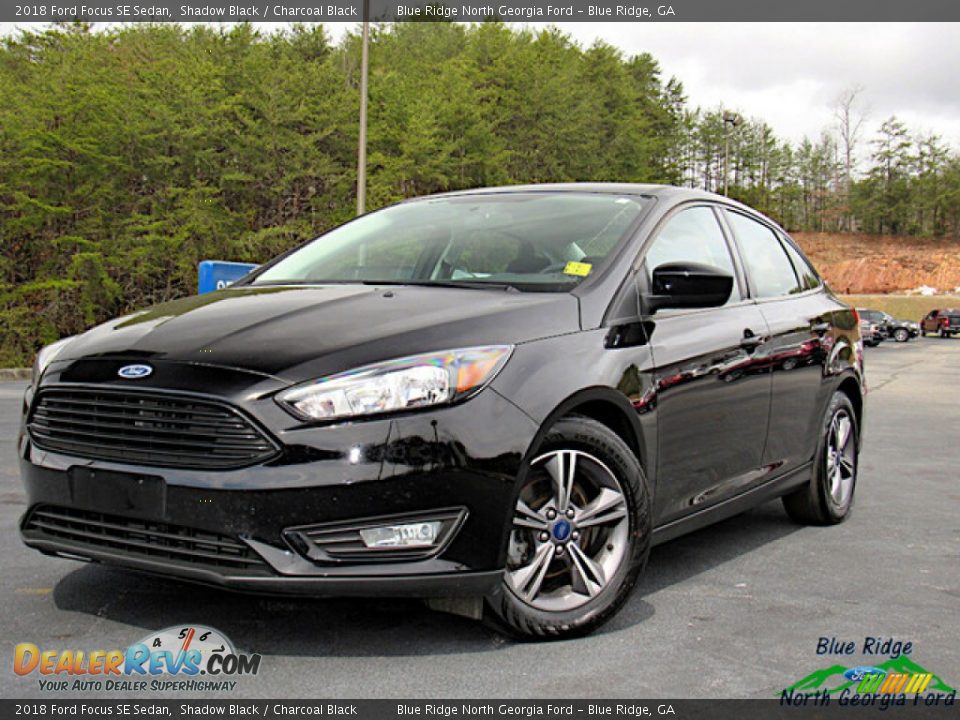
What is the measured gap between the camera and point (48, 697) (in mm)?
2924

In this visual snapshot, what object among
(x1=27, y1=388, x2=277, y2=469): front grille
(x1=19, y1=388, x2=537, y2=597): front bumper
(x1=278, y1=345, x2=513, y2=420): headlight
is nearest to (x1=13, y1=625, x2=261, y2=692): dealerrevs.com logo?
(x1=19, y1=388, x2=537, y2=597): front bumper

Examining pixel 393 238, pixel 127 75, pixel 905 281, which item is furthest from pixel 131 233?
pixel 905 281

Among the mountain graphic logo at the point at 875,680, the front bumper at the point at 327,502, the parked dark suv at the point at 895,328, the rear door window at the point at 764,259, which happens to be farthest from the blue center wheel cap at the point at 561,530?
the parked dark suv at the point at 895,328

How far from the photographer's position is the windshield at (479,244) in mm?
4125

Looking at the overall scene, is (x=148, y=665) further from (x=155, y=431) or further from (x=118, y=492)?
(x=155, y=431)

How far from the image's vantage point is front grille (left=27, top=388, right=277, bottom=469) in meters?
3.07

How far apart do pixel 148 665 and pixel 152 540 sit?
14.7 inches

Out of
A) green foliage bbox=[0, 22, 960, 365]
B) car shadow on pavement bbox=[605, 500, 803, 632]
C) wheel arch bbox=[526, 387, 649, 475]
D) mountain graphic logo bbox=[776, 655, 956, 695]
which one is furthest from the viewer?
green foliage bbox=[0, 22, 960, 365]

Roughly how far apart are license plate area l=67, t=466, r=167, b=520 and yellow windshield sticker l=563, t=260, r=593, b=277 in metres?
1.70

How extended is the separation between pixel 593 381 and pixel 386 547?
0.94 meters

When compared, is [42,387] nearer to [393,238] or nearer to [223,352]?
[223,352]

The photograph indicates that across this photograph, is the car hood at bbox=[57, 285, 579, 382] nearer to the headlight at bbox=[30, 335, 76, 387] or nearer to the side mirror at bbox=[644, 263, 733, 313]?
the headlight at bbox=[30, 335, 76, 387]

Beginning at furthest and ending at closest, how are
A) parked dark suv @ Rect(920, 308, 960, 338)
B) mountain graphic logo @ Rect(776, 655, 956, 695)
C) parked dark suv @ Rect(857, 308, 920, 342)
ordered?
parked dark suv @ Rect(920, 308, 960, 338), parked dark suv @ Rect(857, 308, 920, 342), mountain graphic logo @ Rect(776, 655, 956, 695)

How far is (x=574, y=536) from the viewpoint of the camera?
356 cm
